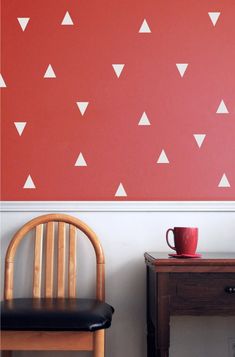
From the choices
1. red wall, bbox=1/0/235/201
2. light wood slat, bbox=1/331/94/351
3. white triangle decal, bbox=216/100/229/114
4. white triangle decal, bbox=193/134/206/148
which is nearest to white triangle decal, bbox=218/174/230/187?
red wall, bbox=1/0/235/201

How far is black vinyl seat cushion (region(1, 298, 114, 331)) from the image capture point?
1.32 meters

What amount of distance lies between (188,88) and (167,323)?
961 millimetres

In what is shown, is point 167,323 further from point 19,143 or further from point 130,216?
point 19,143

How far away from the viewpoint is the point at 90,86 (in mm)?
1888

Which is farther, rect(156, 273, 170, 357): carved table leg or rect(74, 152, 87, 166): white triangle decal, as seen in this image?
rect(74, 152, 87, 166): white triangle decal

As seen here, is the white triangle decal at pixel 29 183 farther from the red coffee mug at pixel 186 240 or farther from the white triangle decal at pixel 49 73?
the red coffee mug at pixel 186 240

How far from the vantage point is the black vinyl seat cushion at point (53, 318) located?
1315mm

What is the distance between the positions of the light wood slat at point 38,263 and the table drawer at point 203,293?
0.58 meters

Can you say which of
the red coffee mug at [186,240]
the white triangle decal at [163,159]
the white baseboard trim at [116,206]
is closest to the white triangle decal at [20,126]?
the white baseboard trim at [116,206]

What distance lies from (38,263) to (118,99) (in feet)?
2.38

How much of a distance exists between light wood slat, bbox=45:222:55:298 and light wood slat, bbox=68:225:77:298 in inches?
2.7

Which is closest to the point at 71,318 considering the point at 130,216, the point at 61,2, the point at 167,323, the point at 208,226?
the point at 167,323

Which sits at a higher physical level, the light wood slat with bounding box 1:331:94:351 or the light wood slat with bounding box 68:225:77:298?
the light wood slat with bounding box 68:225:77:298

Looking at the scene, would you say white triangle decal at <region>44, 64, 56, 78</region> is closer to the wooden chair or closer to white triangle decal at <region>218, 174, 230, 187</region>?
the wooden chair
